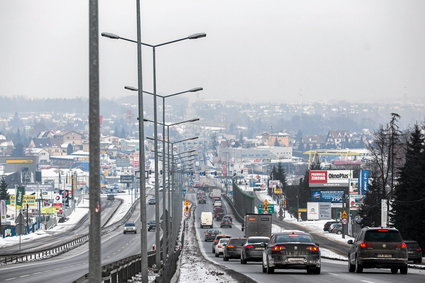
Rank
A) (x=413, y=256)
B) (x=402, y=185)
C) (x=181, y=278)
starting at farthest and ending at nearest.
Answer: (x=402, y=185)
(x=413, y=256)
(x=181, y=278)

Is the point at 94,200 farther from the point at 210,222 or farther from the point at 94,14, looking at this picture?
the point at 210,222

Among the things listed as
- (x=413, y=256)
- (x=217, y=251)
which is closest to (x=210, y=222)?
(x=217, y=251)

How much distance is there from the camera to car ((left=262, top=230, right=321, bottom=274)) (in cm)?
3919

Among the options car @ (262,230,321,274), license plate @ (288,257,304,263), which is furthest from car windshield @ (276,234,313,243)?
license plate @ (288,257,304,263)

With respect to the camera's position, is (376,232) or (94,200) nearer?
(94,200)

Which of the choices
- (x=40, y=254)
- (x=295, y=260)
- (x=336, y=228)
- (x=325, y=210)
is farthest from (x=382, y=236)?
(x=325, y=210)

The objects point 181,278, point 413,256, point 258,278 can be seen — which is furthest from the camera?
point 413,256

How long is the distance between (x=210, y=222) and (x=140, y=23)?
129 meters

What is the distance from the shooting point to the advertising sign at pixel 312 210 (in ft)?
572

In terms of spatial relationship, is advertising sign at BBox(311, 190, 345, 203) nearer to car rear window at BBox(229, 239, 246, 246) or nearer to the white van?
the white van

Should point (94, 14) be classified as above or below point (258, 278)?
above

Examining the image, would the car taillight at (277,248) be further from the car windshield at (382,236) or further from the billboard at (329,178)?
the billboard at (329,178)

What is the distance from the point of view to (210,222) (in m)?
168

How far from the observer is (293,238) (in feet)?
131
